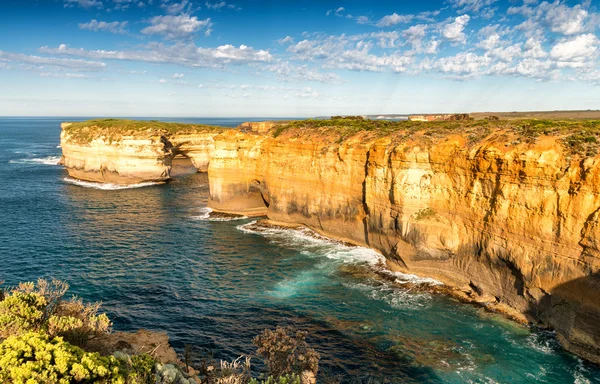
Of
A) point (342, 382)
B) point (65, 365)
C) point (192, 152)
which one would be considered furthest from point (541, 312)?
point (192, 152)

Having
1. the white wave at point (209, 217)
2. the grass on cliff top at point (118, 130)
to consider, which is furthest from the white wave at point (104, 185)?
the white wave at point (209, 217)

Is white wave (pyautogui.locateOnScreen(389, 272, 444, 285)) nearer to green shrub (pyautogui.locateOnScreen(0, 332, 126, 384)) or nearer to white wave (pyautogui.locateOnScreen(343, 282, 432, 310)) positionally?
white wave (pyautogui.locateOnScreen(343, 282, 432, 310))

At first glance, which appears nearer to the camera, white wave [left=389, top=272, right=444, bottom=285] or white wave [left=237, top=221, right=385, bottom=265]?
white wave [left=389, top=272, right=444, bottom=285]

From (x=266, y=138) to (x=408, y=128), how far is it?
2202cm

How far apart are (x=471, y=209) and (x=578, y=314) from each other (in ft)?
34.7

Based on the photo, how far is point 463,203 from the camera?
33125 millimetres

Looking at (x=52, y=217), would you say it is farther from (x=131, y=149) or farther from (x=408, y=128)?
(x=408, y=128)

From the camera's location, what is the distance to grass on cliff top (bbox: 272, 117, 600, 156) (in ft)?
89.4

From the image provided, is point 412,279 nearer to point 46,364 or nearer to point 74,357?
point 74,357

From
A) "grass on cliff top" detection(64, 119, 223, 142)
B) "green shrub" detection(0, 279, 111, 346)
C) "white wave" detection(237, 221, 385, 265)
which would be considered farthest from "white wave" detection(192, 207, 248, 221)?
"green shrub" detection(0, 279, 111, 346)

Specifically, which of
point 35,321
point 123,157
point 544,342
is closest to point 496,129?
point 544,342

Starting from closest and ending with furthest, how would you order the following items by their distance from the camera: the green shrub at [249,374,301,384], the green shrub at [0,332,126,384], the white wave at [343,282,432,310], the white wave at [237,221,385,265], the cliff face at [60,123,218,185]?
the green shrub at [0,332,126,384], the green shrub at [249,374,301,384], the white wave at [343,282,432,310], the white wave at [237,221,385,265], the cliff face at [60,123,218,185]

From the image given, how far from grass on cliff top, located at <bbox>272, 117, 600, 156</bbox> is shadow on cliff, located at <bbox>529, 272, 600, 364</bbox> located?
29.0 feet

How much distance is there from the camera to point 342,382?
2200cm
